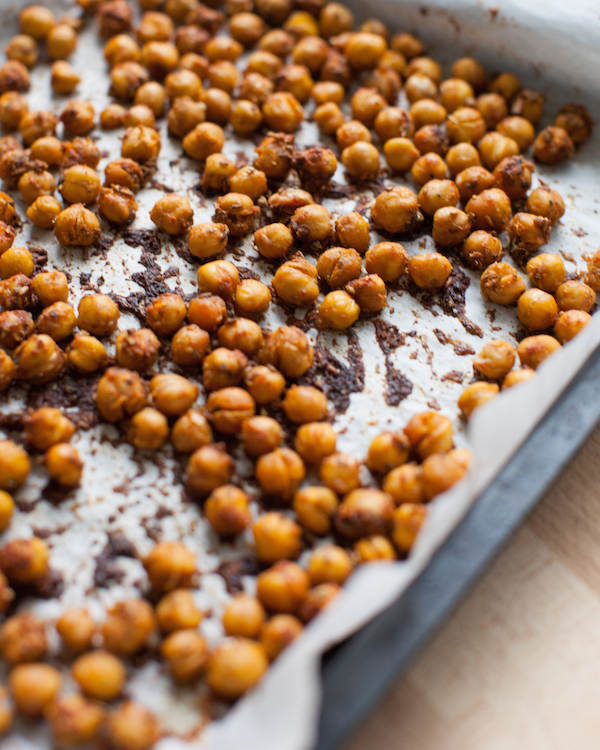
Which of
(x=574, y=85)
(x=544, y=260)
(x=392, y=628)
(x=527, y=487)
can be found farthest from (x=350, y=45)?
(x=392, y=628)

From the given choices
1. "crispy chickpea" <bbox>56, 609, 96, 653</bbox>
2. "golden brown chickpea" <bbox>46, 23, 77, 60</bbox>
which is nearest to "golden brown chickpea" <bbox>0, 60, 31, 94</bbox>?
"golden brown chickpea" <bbox>46, 23, 77, 60</bbox>

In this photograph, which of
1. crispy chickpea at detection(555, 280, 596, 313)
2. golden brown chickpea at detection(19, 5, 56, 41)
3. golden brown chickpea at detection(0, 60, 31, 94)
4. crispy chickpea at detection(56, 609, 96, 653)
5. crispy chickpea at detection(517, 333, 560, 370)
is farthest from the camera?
golden brown chickpea at detection(19, 5, 56, 41)

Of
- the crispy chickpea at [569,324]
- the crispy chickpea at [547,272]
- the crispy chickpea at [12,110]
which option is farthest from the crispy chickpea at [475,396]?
the crispy chickpea at [12,110]

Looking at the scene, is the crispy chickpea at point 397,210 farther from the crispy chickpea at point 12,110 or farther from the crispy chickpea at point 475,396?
the crispy chickpea at point 12,110

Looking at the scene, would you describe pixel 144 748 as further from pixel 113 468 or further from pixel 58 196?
pixel 58 196

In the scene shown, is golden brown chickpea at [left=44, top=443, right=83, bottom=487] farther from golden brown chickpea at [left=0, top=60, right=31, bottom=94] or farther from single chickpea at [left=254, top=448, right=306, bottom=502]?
golden brown chickpea at [left=0, top=60, right=31, bottom=94]

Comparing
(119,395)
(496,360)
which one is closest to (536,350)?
(496,360)
